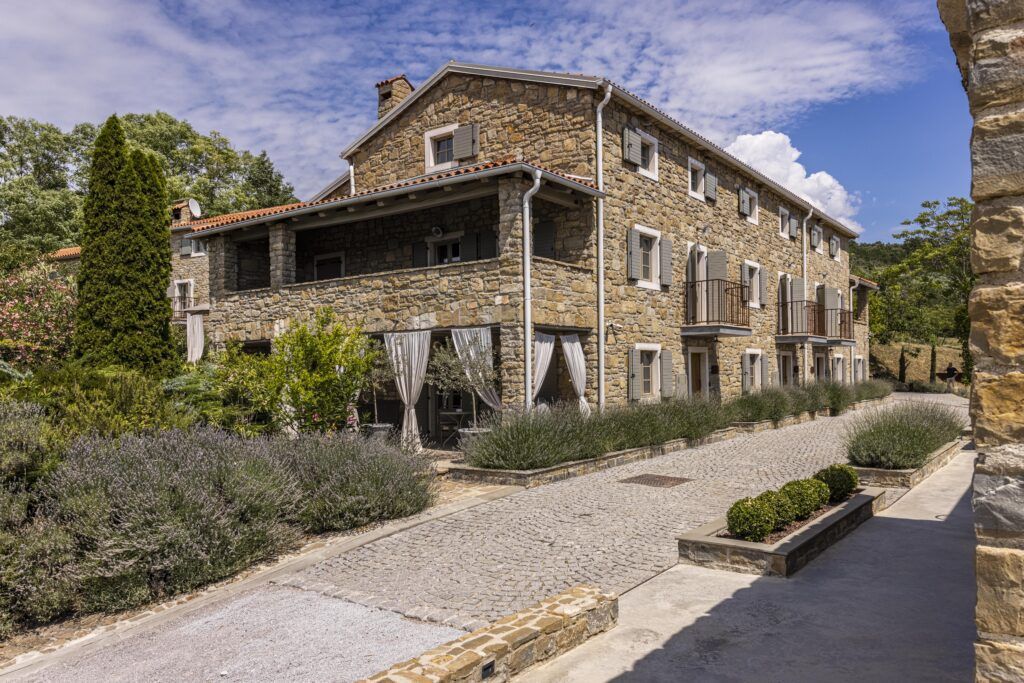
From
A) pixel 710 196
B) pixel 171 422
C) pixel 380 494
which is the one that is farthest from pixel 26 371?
pixel 710 196

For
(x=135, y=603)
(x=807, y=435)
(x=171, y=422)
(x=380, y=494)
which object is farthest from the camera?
(x=807, y=435)

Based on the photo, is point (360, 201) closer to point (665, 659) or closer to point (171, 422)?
point (171, 422)

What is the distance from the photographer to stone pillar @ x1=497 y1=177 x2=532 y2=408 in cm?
1187

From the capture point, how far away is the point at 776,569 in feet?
17.8

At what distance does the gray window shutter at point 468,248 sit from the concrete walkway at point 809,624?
31.8 ft

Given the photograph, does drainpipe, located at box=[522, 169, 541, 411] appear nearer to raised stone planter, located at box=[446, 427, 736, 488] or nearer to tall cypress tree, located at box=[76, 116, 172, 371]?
raised stone planter, located at box=[446, 427, 736, 488]

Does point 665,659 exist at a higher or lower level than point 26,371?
lower

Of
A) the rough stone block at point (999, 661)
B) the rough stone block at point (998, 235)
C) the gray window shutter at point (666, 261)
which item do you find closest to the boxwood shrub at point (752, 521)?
the rough stone block at point (999, 661)

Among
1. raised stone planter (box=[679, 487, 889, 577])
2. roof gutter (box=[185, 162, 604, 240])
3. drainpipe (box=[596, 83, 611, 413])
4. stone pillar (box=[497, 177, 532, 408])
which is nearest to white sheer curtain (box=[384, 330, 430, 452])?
stone pillar (box=[497, 177, 532, 408])

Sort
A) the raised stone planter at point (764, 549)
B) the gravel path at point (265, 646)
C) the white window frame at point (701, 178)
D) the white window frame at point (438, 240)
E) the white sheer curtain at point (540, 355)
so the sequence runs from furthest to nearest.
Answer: the white window frame at point (701, 178) → the white window frame at point (438, 240) → the white sheer curtain at point (540, 355) → the raised stone planter at point (764, 549) → the gravel path at point (265, 646)

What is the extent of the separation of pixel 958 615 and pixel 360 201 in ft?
38.0

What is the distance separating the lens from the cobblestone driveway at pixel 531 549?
5312 millimetres

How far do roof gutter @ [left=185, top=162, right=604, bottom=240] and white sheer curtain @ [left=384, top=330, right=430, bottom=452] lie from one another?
2614 mm

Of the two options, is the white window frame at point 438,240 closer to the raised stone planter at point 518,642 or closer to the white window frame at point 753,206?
the white window frame at point 753,206
